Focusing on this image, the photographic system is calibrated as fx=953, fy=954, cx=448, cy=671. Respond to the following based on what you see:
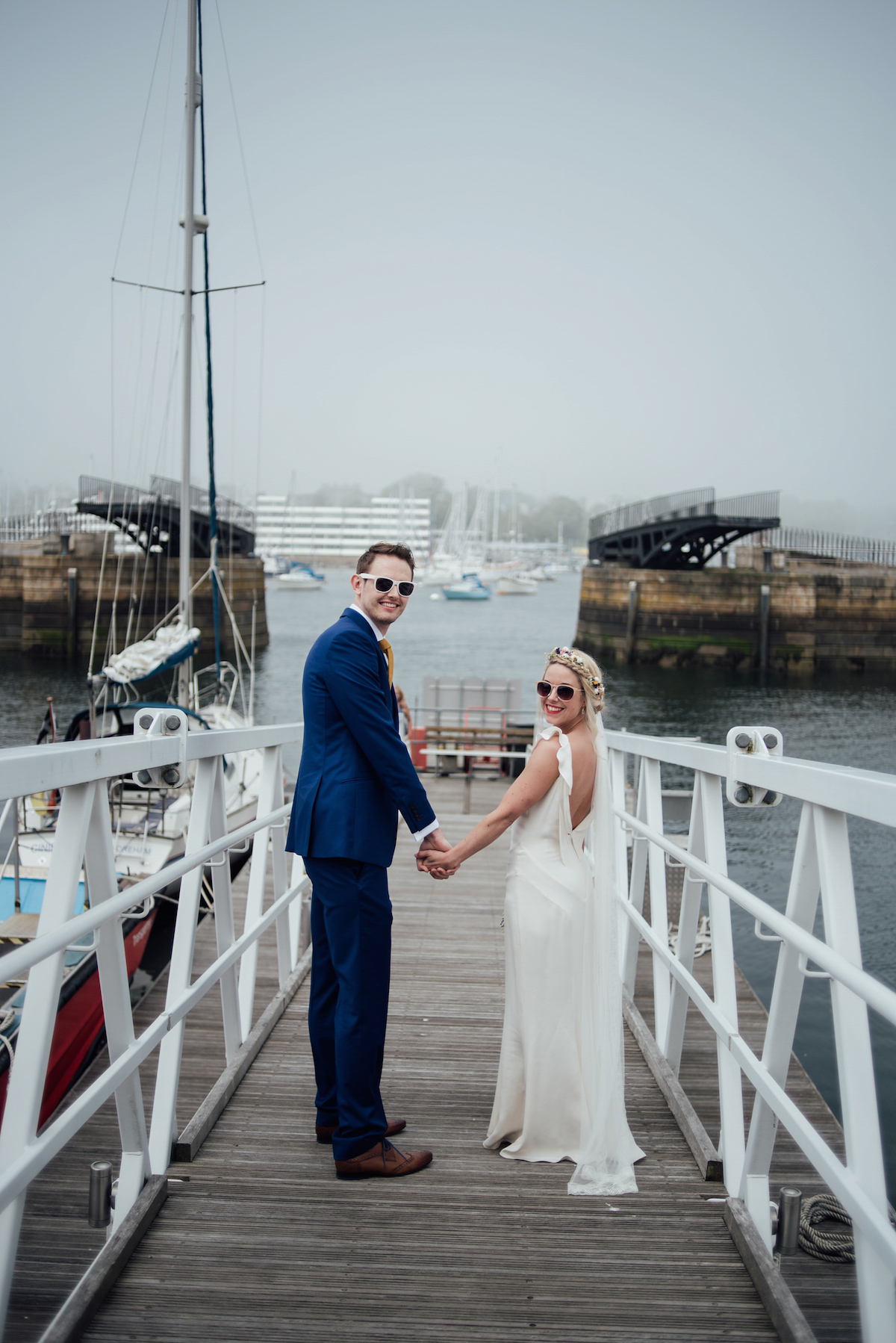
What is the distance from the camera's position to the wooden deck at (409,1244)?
6.59ft

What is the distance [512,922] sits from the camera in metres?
2.93

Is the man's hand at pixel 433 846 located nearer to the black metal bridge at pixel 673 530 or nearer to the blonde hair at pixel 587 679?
the blonde hair at pixel 587 679

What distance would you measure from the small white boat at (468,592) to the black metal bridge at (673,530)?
49.1 m

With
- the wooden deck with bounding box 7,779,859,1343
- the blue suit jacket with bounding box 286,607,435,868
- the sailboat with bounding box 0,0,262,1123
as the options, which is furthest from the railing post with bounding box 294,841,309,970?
the blue suit jacket with bounding box 286,607,435,868

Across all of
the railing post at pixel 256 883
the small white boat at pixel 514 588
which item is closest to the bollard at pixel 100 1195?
the railing post at pixel 256 883

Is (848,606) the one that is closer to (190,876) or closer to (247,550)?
(247,550)

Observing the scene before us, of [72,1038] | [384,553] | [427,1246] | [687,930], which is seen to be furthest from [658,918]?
[72,1038]

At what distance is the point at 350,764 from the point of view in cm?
272

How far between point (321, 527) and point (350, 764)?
190776 millimetres

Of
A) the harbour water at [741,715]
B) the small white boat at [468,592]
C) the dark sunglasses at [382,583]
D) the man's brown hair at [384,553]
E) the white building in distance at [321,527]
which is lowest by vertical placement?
the harbour water at [741,715]

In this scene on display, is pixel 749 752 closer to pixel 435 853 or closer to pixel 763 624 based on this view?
pixel 435 853

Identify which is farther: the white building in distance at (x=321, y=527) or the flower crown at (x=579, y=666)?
the white building in distance at (x=321, y=527)

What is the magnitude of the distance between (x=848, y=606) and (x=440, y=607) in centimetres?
5521

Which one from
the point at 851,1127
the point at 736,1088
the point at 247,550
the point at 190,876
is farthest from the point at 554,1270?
the point at 247,550
